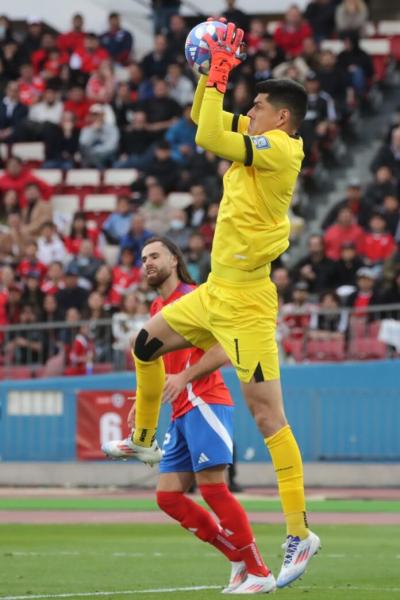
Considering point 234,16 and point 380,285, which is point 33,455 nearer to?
point 380,285

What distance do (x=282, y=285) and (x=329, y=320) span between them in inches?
37.8

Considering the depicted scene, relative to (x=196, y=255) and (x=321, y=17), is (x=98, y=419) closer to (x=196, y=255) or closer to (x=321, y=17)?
(x=196, y=255)

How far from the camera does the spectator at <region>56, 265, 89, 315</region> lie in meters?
23.6

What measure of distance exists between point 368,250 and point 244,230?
44.6 feet

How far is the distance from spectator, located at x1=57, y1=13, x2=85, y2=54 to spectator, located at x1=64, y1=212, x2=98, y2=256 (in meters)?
6.00

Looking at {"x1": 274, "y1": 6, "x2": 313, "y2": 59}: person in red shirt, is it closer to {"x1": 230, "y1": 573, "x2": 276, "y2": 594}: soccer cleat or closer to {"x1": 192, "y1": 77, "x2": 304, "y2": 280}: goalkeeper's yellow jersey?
{"x1": 192, "y1": 77, "x2": 304, "y2": 280}: goalkeeper's yellow jersey

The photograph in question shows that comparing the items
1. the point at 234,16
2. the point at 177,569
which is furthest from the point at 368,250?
the point at 177,569

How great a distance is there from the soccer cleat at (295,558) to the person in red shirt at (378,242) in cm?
1350

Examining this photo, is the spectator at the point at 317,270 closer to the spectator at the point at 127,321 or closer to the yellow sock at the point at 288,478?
the spectator at the point at 127,321

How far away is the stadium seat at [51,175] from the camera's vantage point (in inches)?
1113

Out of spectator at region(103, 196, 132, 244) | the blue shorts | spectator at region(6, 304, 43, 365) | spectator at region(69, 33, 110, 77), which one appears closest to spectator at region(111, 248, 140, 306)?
spectator at region(6, 304, 43, 365)

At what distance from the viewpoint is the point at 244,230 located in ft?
31.6

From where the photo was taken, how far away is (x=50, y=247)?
2533 centimetres

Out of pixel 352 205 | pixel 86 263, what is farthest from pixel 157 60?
pixel 352 205
